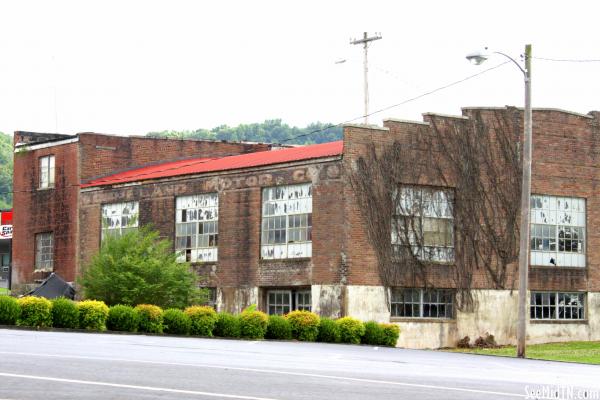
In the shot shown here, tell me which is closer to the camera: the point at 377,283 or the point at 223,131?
the point at 377,283

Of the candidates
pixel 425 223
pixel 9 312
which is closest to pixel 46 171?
pixel 425 223

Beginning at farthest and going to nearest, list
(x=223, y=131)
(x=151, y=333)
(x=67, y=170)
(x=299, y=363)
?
(x=223, y=131)
(x=67, y=170)
(x=151, y=333)
(x=299, y=363)

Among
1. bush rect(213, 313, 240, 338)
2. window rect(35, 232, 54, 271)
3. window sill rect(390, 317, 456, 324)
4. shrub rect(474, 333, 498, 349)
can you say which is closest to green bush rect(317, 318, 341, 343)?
bush rect(213, 313, 240, 338)

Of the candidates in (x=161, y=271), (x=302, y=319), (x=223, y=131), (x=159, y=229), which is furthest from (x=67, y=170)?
(x=223, y=131)

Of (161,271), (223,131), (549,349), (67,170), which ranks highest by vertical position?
(223,131)

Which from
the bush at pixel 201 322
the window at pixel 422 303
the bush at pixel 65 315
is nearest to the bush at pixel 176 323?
the bush at pixel 201 322

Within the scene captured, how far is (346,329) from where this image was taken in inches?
1435

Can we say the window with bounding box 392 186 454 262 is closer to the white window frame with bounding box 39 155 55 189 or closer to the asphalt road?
the asphalt road

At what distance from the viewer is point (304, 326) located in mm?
35750

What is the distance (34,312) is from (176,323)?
4352 mm

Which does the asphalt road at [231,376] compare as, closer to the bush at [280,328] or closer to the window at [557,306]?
the bush at [280,328]

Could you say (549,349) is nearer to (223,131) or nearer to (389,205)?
(389,205)

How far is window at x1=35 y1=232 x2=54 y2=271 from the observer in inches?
2189

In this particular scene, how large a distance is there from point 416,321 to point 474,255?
149 inches
